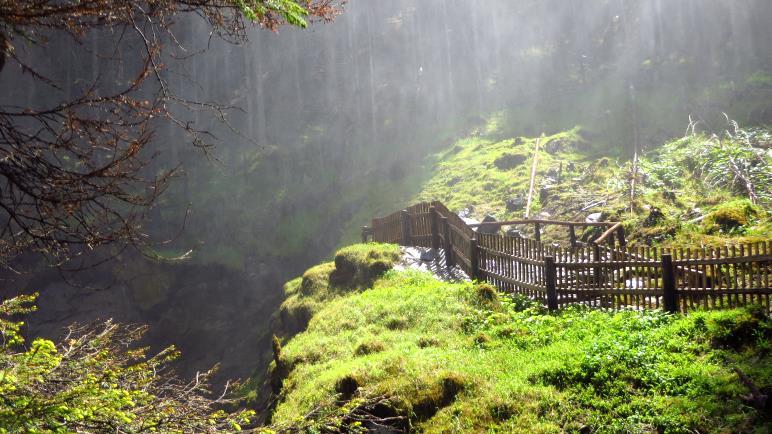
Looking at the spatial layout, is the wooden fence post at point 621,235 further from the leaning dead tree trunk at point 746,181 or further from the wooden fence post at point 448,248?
the wooden fence post at point 448,248

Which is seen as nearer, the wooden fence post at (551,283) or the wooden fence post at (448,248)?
the wooden fence post at (551,283)

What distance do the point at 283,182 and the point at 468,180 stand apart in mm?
13185

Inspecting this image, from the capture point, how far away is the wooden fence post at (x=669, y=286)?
8.11m

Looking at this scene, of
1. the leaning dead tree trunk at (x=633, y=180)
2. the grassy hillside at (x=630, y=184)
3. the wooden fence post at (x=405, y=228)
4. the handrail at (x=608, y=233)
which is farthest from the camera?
the wooden fence post at (x=405, y=228)

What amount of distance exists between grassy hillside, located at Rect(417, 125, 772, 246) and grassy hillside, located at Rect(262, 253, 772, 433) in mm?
5522

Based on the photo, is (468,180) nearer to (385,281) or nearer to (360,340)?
(385,281)

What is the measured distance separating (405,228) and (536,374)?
11510 mm

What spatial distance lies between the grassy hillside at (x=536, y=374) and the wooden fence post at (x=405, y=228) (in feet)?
27.9

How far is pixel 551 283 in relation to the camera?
9398 mm

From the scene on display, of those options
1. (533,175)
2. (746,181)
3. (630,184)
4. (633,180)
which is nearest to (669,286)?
(746,181)

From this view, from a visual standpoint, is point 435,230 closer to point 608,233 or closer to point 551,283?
point 608,233

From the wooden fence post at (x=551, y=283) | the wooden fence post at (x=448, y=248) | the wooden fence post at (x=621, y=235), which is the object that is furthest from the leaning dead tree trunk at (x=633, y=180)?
the wooden fence post at (x=551, y=283)

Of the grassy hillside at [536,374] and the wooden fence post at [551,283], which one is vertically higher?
the wooden fence post at [551,283]

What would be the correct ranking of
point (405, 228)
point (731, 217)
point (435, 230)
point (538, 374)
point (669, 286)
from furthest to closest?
point (405, 228) < point (435, 230) < point (731, 217) < point (669, 286) < point (538, 374)
